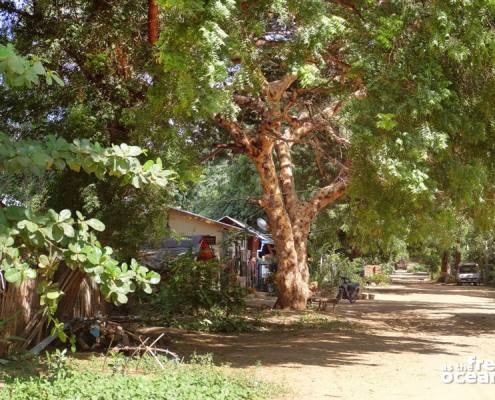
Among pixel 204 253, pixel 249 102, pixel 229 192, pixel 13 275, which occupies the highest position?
pixel 249 102

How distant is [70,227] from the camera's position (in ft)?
11.5

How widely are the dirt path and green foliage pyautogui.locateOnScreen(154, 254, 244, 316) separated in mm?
1751

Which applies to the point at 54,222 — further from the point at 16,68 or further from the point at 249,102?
the point at 249,102

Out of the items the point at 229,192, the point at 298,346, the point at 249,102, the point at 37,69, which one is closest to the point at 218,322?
the point at 298,346

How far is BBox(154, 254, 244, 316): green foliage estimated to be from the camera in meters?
16.1

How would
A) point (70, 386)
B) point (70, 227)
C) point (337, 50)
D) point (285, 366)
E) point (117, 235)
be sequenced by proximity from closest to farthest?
point (70, 227), point (70, 386), point (285, 366), point (117, 235), point (337, 50)

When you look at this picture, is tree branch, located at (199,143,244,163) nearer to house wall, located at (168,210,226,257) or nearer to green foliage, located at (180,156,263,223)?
green foliage, located at (180,156,263,223)

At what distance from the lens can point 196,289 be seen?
A: 16266mm

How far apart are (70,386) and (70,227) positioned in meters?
4.37

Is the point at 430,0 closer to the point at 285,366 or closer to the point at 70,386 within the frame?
the point at 285,366

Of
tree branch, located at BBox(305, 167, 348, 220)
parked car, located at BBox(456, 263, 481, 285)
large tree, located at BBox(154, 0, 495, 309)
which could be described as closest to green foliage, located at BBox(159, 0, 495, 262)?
large tree, located at BBox(154, 0, 495, 309)

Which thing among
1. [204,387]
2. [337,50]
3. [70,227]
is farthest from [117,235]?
[70,227]

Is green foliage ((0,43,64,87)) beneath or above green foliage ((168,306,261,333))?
above

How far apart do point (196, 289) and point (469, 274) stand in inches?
1487
